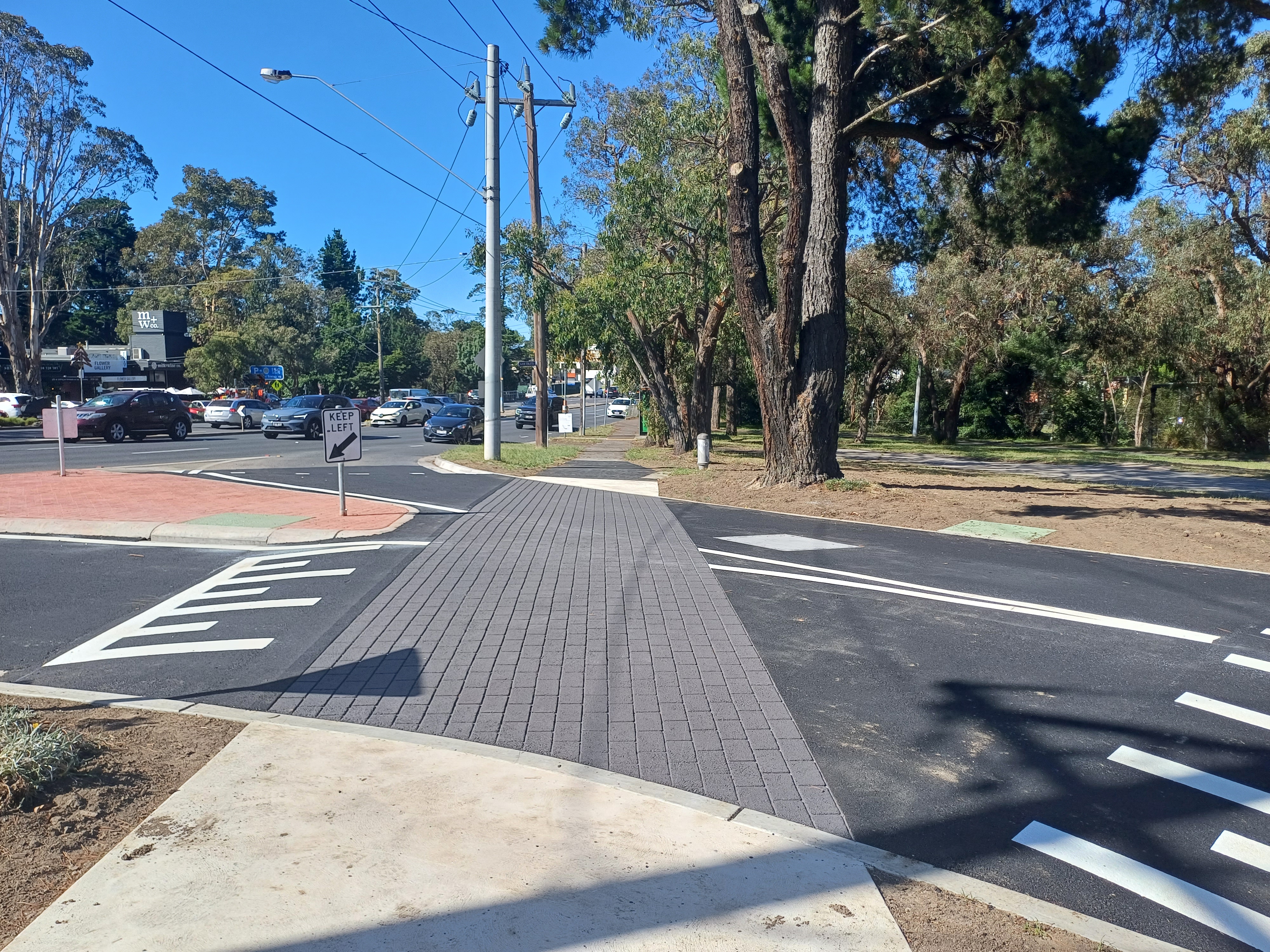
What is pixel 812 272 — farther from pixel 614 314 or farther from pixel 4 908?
pixel 4 908

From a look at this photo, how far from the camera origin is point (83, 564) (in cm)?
967

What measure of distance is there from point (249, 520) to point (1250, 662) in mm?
10789

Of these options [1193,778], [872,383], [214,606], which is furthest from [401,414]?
[1193,778]

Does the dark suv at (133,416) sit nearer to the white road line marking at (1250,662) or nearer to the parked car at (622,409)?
the white road line marking at (1250,662)

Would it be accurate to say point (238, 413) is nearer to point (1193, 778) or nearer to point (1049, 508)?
point (1049, 508)

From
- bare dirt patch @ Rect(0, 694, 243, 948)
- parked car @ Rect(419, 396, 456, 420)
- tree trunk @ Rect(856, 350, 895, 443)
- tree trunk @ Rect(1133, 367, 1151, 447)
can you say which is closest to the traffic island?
bare dirt patch @ Rect(0, 694, 243, 948)

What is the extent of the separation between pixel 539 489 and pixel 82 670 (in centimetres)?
1199

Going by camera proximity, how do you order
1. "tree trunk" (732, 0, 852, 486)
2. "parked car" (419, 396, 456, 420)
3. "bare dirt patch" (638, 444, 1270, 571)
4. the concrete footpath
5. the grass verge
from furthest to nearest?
1. "parked car" (419, 396, 456, 420)
2. the grass verge
3. "tree trunk" (732, 0, 852, 486)
4. "bare dirt patch" (638, 444, 1270, 571)
5. the concrete footpath

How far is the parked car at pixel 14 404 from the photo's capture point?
39406 millimetres

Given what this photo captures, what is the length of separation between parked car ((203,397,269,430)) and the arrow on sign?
33.0 m

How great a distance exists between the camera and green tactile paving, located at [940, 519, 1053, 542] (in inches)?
496

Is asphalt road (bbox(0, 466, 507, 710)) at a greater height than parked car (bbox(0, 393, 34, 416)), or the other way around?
parked car (bbox(0, 393, 34, 416))

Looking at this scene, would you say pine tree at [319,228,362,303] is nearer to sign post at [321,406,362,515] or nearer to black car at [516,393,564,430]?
black car at [516,393,564,430]

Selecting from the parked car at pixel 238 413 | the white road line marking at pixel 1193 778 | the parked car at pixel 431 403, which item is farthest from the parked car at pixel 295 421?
the white road line marking at pixel 1193 778
